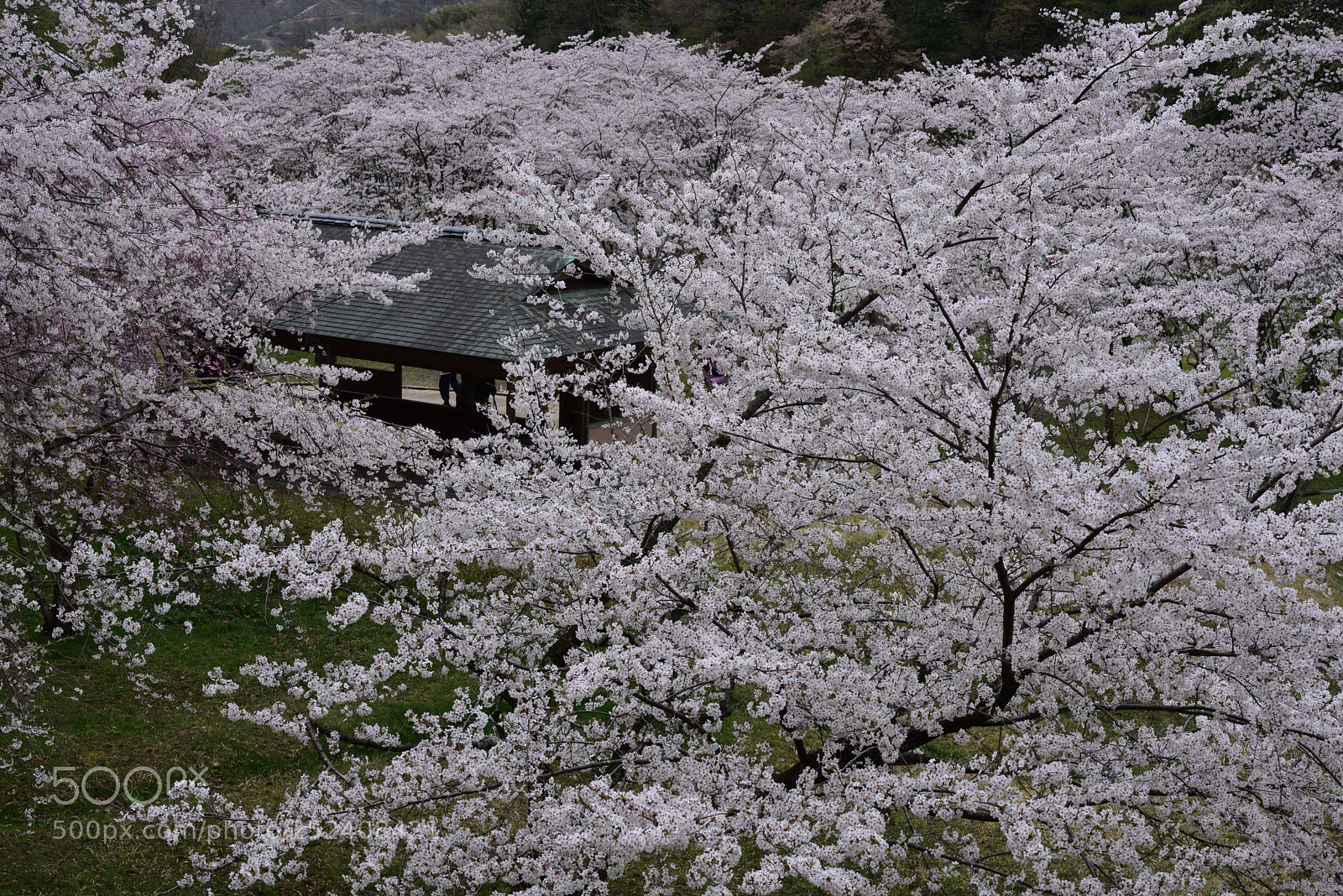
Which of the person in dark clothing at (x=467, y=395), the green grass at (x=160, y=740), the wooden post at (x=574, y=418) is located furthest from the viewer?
the wooden post at (x=574, y=418)

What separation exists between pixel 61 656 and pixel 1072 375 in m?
8.29

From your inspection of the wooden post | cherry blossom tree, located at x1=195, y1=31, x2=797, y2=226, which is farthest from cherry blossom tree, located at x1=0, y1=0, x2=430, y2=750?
cherry blossom tree, located at x1=195, y1=31, x2=797, y2=226

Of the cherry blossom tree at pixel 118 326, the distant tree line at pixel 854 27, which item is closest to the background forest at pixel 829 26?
the distant tree line at pixel 854 27

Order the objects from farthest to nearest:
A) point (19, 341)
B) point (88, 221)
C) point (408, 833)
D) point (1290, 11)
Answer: point (1290, 11) → point (19, 341) → point (88, 221) → point (408, 833)

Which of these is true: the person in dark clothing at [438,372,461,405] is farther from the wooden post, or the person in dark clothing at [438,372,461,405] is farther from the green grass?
the green grass

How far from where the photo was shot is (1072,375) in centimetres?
380

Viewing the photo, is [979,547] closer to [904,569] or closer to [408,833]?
[904,569]

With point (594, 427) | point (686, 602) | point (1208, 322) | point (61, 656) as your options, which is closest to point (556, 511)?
point (686, 602)

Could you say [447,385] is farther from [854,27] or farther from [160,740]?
[854,27]

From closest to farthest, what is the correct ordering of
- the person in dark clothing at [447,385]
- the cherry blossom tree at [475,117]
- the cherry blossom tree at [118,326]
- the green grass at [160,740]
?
the cherry blossom tree at [118,326] → the green grass at [160,740] → the person in dark clothing at [447,385] → the cherry blossom tree at [475,117]

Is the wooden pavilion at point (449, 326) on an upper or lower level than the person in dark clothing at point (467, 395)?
upper

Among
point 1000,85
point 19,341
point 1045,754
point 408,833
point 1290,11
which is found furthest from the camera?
point 1290,11

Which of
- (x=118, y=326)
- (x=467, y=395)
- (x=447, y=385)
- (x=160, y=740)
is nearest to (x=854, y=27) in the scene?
(x=447, y=385)

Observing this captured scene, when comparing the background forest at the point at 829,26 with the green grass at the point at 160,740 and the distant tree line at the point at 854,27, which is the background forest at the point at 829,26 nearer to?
the distant tree line at the point at 854,27
